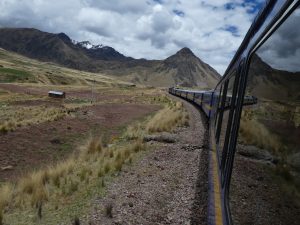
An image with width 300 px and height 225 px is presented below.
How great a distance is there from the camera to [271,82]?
3934mm

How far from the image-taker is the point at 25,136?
2108 centimetres

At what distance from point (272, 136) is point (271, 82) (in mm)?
592

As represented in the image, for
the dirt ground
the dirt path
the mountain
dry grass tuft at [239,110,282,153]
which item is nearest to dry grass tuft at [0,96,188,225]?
the dirt path

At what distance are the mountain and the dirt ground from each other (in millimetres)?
10740

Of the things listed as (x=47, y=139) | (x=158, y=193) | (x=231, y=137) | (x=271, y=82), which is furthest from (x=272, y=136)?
(x=47, y=139)

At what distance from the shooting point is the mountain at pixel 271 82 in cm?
311

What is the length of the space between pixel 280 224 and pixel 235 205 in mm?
1661

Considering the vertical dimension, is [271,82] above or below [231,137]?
above

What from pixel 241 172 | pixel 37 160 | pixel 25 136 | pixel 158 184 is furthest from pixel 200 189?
pixel 25 136

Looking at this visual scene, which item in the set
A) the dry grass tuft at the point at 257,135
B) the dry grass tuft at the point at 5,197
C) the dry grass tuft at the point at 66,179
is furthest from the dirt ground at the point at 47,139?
the dry grass tuft at the point at 257,135

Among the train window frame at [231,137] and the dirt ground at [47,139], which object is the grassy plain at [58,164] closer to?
the dirt ground at [47,139]

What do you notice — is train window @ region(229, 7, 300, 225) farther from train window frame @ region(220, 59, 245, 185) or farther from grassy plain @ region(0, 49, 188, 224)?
grassy plain @ region(0, 49, 188, 224)

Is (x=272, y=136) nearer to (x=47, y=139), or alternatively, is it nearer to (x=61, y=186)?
(x=61, y=186)

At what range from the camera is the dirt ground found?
50.6 ft
